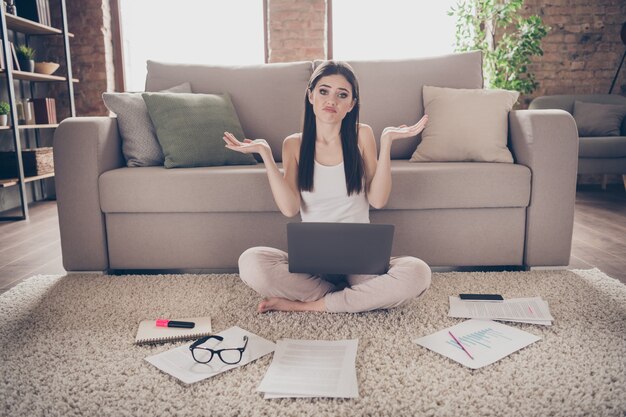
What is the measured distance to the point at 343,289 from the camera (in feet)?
5.63

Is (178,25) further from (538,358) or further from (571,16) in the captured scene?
(538,358)

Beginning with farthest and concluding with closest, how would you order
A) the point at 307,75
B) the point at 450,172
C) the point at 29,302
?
the point at 307,75, the point at 450,172, the point at 29,302

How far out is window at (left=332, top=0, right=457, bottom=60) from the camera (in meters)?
5.00

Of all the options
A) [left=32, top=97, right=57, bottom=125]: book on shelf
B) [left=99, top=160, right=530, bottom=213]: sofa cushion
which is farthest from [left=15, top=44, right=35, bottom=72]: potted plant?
[left=99, top=160, right=530, bottom=213]: sofa cushion

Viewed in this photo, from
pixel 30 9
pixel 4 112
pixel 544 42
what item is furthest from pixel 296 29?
pixel 4 112

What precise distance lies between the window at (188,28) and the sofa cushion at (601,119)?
3.03 metres

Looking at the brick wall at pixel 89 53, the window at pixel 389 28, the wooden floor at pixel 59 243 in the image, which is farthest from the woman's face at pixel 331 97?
the brick wall at pixel 89 53

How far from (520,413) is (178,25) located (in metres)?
4.83

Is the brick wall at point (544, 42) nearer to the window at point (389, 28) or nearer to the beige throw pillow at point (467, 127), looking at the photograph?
the window at point (389, 28)

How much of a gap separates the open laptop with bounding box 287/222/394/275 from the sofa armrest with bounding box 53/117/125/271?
985mm

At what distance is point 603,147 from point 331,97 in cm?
337

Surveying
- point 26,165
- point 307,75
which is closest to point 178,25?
point 26,165

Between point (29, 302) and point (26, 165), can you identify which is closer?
point (29, 302)

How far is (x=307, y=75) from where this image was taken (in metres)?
2.61
